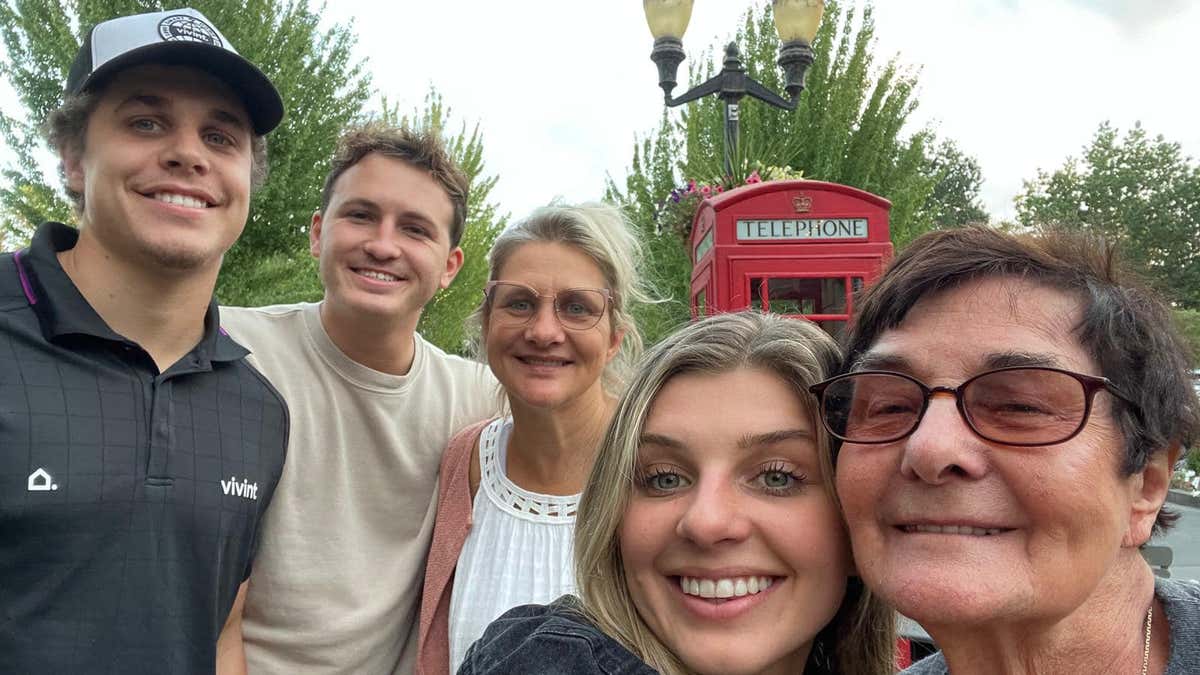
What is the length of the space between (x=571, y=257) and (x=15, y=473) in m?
1.60

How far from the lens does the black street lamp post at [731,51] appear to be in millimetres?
7477

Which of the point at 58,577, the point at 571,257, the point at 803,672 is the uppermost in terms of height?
the point at 571,257

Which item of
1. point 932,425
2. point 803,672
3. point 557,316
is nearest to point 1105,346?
point 932,425

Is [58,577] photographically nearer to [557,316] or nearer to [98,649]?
[98,649]

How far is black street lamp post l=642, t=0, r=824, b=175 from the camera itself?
24.5 feet

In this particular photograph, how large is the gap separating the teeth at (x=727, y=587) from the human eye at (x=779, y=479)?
0.16m

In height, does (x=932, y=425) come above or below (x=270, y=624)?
above

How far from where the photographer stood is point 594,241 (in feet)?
9.27

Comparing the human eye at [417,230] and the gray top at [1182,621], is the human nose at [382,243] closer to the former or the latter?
the human eye at [417,230]

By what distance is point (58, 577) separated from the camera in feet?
6.59

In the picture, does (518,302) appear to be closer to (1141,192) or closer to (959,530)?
(959,530)

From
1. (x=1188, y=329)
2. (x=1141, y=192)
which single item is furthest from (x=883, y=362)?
(x=1141, y=192)

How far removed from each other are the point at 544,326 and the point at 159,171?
3.80ft

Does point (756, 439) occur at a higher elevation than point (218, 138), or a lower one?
lower
